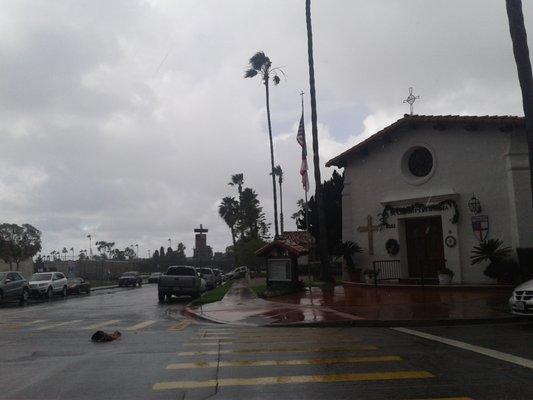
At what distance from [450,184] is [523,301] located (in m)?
10.4

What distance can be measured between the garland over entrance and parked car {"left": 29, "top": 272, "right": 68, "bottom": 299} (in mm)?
19792

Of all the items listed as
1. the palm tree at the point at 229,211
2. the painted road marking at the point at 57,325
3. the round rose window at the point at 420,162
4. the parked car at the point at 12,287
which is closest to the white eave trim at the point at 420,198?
the round rose window at the point at 420,162

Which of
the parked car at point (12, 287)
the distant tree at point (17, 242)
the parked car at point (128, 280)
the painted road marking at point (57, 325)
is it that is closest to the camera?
the painted road marking at point (57, 325)

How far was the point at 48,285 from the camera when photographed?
3192 cm

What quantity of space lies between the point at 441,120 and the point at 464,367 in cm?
1554

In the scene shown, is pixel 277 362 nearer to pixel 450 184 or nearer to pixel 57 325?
pixel 57 325

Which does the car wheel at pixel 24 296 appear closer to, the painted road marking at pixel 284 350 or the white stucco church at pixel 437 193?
the white stucco church at pixel 437 193

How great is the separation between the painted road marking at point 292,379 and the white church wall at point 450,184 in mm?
14386

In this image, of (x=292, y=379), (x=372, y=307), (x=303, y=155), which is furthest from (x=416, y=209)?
(x=292, y=379)

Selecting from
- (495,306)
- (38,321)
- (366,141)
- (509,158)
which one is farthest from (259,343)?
(366,141)

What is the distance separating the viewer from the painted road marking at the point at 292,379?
22.5ft

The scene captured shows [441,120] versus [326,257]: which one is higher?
[441,120]

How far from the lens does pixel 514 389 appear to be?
6.38 m

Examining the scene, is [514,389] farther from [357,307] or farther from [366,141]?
[366,141]
